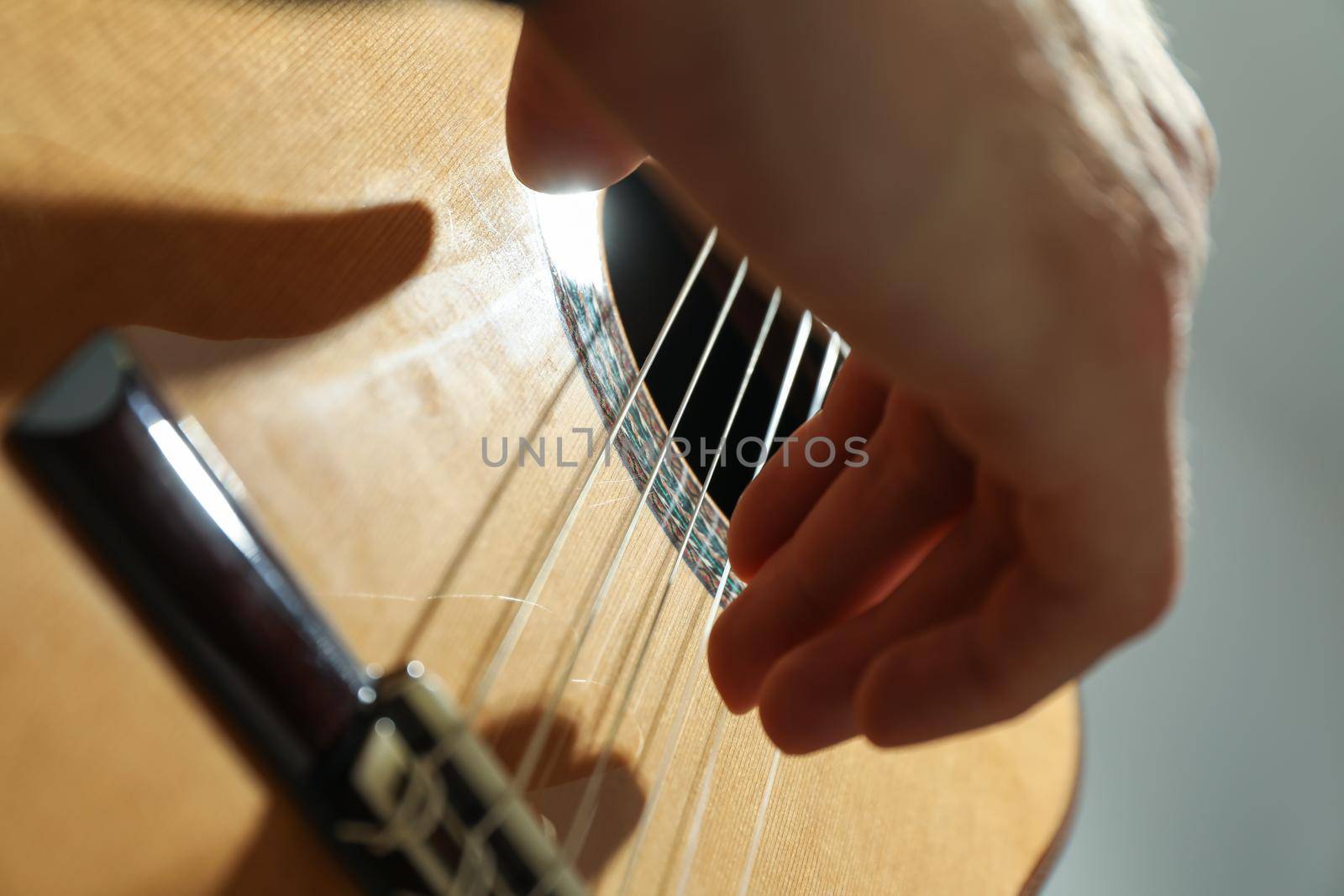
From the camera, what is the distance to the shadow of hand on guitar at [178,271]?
0.30m

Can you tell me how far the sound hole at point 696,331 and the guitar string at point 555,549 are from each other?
2 centimetres

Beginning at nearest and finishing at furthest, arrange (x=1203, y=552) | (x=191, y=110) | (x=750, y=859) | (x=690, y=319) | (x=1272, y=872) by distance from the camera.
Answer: (x=191, y=110), (x=750, y=859), (x=690, y=319), (x=1272, y=872), (x=1203, y=552)

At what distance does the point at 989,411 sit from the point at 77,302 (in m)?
0.30

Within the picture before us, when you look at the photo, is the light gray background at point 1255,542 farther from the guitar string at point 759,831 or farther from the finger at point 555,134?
the finger at point 555,134

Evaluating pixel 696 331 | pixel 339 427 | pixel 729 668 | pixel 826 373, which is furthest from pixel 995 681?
pixel 826 373

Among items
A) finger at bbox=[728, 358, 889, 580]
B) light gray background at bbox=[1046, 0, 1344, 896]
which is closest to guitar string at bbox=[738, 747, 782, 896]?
finger at bbox=[728, 358, 889, 580]

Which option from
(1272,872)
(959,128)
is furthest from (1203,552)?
(959,128)

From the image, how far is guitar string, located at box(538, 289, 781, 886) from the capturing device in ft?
1.27

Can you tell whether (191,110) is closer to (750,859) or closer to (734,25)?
(734,25)

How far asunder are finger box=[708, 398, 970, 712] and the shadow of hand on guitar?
0.23m

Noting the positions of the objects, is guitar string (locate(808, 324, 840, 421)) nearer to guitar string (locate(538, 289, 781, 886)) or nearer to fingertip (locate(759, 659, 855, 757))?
guitar string (locate(538, 289, 781, 886))

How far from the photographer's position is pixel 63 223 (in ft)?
1.03

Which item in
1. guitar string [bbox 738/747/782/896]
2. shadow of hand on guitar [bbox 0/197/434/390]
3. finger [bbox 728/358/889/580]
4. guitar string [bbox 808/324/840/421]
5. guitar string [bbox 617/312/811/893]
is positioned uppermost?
shadow of hand on guitar [bbox 0/197/434/390]

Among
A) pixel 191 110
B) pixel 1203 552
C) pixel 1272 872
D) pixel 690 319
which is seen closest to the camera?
pixel 191 110
